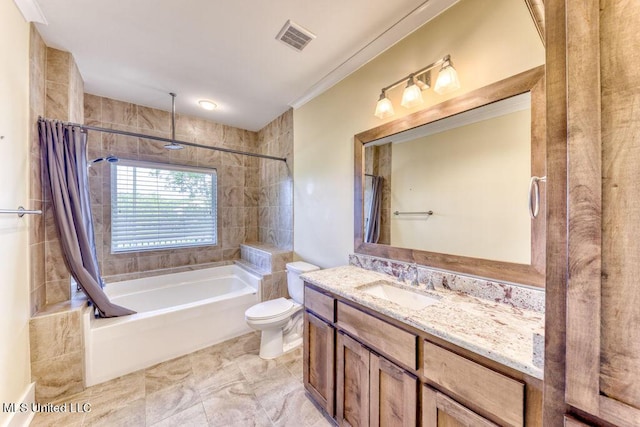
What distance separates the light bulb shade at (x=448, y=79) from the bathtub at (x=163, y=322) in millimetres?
2498

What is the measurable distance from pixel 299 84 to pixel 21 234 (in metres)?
2.40

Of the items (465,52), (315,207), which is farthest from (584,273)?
(315,207)

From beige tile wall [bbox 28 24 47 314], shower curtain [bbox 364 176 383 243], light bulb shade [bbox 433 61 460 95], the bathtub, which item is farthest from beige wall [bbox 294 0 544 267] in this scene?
beige tile wall [bbox 28 24 47 314]

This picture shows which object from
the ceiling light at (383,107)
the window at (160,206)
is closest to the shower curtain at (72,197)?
the window at (160,206)

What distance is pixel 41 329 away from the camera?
164 centimetres

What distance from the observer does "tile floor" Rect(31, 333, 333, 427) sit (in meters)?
1.53

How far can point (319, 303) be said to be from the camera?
156 centimetres

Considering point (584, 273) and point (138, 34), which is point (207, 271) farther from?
point (584, 273)

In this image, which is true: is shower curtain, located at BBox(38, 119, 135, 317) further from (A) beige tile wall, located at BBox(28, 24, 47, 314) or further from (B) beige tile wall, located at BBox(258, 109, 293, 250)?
(B) beige tile wall, located at BBox(258, 109, 293, 250)

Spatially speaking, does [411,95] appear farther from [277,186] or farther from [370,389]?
[277,186]

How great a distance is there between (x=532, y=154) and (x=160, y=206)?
3.65m

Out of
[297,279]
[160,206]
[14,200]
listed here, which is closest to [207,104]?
[160,206]

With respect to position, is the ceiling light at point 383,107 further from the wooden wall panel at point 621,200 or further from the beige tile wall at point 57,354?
the beige tile wall at point 57,354

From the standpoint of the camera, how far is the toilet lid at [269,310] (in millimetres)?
2082
